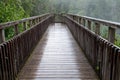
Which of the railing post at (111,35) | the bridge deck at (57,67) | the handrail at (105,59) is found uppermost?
the railing post at (111,35)

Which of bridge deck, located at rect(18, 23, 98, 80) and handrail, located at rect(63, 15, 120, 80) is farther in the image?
bridge deck, located at rect(18, 23, 98, 80)

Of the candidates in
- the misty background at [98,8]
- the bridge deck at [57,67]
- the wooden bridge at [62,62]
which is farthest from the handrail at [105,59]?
the misty background at [98,8]

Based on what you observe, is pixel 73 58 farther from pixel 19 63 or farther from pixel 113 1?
pixel 113 1

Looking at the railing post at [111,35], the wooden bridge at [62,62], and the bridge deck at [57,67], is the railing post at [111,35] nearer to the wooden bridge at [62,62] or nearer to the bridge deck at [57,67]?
the wooden bridge at [62,62]

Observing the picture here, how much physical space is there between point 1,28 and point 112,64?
1.46 metres

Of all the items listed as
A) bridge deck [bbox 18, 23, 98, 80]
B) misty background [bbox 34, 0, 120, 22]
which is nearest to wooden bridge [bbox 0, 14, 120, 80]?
bridge deck [bbox 18, 23, 98, 80]

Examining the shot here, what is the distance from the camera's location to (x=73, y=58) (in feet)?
14.7

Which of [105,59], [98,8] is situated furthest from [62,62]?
[98,8]

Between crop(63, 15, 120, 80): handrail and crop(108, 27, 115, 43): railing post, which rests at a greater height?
crop(108, 27, 115, 43): railing post

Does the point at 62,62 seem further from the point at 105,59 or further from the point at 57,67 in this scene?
the point at 105,59

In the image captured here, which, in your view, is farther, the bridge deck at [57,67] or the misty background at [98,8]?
the misty background at [98,8]

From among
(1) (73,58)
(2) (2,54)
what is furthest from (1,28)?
(1) (73,58)

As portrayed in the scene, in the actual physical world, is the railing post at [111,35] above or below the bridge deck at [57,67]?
above

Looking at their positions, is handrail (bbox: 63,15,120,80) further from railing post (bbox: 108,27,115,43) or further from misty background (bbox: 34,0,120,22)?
misty background (bbox: 34,0,120,22)
